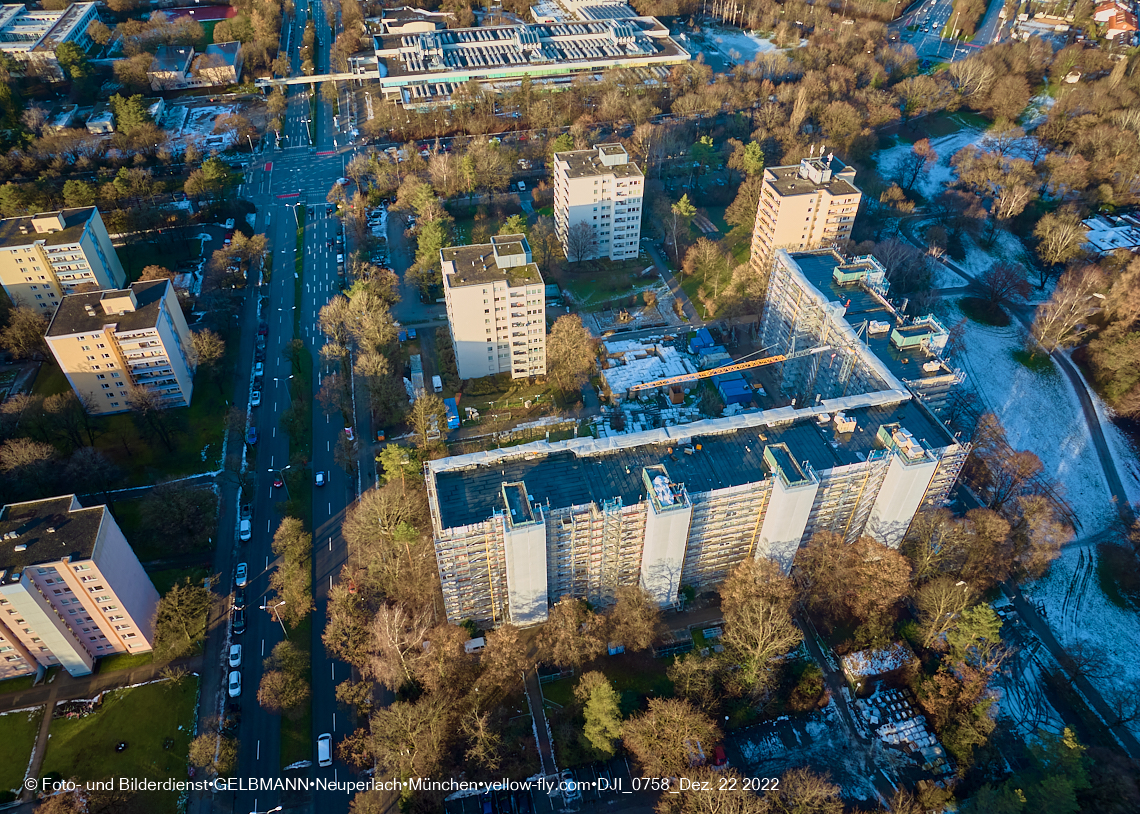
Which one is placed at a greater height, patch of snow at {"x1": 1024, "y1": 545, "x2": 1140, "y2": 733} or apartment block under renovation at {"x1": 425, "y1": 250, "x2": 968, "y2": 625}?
apartment block under renovation at {"x1": 425, "y1": 250, "x2": 968, "y2": 625}

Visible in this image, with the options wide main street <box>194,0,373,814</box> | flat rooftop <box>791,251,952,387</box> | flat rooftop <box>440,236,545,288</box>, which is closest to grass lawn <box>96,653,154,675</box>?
wide main street <box>194,0,373,814</box>

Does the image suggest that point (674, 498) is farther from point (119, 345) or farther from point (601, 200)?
point (119, 345)

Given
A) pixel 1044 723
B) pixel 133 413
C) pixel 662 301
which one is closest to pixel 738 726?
pixel 1044 723

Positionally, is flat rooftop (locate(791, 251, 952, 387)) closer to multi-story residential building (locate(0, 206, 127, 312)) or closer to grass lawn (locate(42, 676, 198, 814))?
grass lawn (locate(42, 676, 198, 814))

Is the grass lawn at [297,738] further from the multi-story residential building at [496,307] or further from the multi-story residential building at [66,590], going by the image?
the multi-story residential building at [496,307]

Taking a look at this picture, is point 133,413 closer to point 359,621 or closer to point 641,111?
point 359,621

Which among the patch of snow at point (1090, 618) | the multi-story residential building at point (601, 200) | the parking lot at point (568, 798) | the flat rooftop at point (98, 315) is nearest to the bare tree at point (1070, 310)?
the patch of snow at point (1090, 618)
